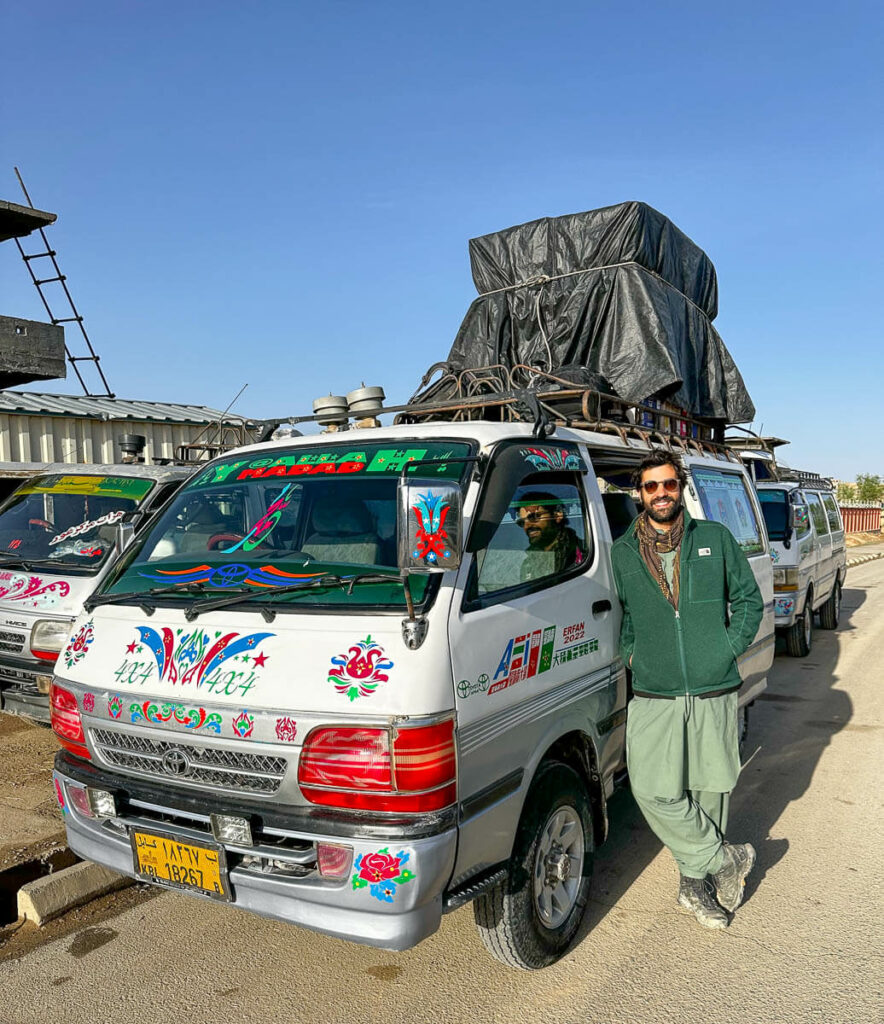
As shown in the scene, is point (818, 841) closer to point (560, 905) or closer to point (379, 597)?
point (560, 905)

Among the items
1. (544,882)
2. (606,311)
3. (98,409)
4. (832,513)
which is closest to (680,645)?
(544,882)

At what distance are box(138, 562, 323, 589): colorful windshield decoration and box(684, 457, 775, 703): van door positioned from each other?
8.46 feet

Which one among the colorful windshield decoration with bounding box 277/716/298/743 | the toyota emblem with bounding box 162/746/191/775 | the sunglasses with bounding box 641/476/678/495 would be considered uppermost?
the sunglasses with bounding box 641/476/678/495

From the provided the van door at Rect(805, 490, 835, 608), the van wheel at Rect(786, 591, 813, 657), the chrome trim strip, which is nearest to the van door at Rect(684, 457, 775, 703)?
the chrome trim strip

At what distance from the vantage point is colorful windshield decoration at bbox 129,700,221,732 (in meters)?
2.67

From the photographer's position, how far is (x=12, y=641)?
17.9 feet

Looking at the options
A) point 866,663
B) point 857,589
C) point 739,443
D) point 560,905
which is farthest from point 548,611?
point 857,589

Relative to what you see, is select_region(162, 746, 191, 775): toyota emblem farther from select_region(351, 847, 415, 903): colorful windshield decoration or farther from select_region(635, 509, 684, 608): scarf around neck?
select_region(635, 509, 684, 608): scarf around neck

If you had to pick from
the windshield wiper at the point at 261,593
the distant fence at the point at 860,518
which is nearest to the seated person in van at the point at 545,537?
the windshield wiper at the point at 261,593

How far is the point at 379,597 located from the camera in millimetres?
2768

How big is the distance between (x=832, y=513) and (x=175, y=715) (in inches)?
500

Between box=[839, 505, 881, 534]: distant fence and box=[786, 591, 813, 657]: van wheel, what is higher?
box=[839, 505, 881, 534]: distant fence

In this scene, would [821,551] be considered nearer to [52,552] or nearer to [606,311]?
[606,311]

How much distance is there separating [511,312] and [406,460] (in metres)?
4.16
